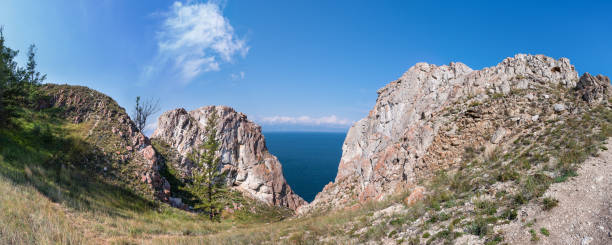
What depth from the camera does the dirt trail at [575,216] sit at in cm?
629

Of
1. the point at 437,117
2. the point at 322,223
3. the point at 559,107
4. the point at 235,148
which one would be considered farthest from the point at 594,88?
the point at 235,148

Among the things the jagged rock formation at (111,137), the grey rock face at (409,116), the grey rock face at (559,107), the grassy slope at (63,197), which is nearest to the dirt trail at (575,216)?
the grey rock face at (409,116)

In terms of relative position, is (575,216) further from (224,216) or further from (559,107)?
(224,216)

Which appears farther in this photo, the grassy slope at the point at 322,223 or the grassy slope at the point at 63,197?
the grassy slope at the point at 322,223

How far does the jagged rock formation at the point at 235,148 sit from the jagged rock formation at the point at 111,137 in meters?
10.3

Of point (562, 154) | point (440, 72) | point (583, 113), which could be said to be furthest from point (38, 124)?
point (583, 113)

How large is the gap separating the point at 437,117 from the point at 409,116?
4.94m

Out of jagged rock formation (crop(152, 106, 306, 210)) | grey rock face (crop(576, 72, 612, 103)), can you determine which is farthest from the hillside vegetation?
jagged rock formation (crop(152, 106, 306, 210))

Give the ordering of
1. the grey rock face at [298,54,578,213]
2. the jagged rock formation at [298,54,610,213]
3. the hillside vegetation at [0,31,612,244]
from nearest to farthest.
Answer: the hillside vegetation at [0,31,612,244], the jagged rock formation at [298,54,610,213], the grey rock face at [298,54,578,213]

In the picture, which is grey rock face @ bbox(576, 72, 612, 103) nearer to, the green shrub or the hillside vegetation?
the hillside vegetation

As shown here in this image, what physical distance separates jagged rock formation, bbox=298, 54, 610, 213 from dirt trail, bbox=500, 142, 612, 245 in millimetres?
9189

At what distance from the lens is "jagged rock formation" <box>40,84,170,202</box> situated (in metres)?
21.9

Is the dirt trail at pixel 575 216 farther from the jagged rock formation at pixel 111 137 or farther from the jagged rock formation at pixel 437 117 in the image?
the jagged rock formation at pixel 111 137

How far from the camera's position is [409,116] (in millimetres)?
27500
